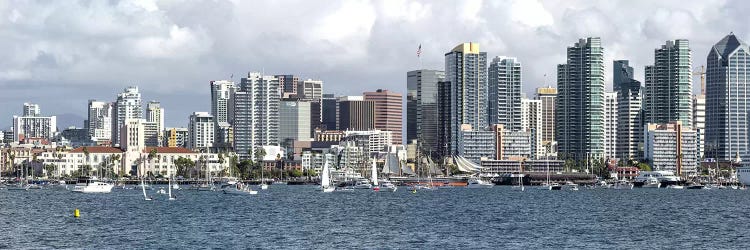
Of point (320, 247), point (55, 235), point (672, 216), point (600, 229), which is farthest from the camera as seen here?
point (672, 216)

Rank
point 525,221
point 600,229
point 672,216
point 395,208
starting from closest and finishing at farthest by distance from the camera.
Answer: point 600,229 → point 525,221 → point 672,216 → point 395,208

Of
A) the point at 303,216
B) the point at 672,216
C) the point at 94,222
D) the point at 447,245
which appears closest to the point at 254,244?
the point at 447,245

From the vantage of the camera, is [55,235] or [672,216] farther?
[672,216]

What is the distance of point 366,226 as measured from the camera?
4198 inches

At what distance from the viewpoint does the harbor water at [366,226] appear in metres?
88.5

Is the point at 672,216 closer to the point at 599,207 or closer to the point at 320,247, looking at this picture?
the point at 599,207

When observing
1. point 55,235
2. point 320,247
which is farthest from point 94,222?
point 320,247

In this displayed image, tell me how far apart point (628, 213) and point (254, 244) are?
59.3 meters

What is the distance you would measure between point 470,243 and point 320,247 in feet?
36.1

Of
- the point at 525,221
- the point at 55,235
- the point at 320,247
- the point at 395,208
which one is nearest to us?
the point at 320,247

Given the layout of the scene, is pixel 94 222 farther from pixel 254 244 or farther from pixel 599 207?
pixel 599 207

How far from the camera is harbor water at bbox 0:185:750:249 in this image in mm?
88500

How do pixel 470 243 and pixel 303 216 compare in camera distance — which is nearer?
pixel 470 243

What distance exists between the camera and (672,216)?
422 feet
